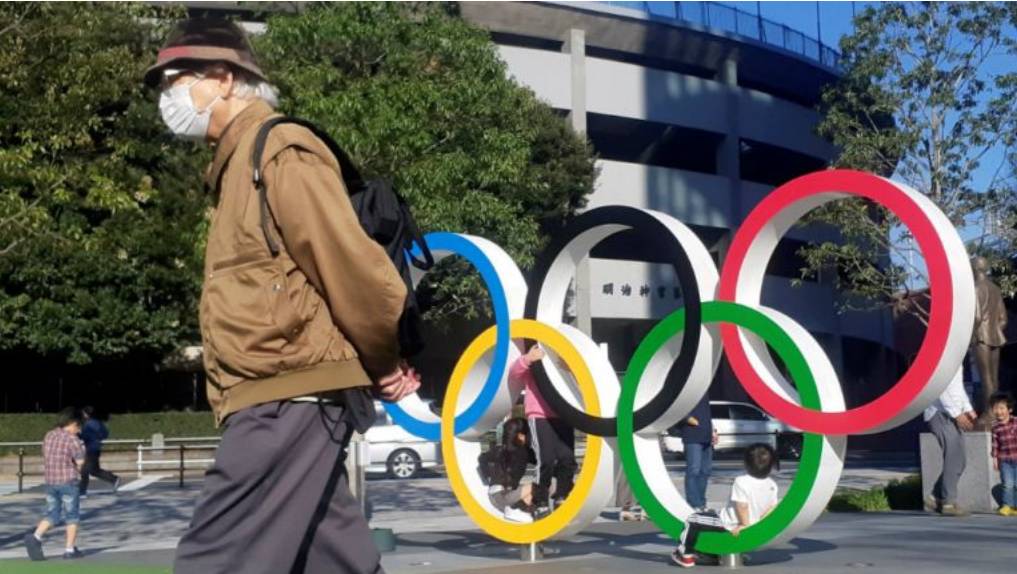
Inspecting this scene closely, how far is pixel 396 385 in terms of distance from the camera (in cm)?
347

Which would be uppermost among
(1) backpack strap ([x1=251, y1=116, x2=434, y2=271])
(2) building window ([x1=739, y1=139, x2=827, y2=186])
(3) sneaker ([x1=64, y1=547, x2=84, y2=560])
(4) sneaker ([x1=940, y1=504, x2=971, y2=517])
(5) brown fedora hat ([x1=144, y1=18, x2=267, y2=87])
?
(2) building window ([x1=739, y1=139, x2=827, y2=186])

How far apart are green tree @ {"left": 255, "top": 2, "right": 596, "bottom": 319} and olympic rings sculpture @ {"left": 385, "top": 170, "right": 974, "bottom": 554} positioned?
549 centimetres

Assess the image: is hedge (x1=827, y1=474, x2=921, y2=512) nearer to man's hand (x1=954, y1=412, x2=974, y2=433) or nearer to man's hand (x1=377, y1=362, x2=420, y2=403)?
man's hand (x1=954, y1=412, x2=974, y2=433)

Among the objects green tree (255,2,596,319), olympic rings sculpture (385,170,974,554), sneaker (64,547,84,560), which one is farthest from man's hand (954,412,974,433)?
sneaker (64,547,84,560)

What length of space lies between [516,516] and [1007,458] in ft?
19.9

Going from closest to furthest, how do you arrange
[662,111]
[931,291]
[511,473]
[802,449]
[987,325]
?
[931,291] → [802,449] → [511,473] → [987,325] → [662,111]

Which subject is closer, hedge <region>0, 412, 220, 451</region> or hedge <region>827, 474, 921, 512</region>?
hedge <region>827, 474, 921, 512</region>

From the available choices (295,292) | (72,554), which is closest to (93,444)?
(72,554)

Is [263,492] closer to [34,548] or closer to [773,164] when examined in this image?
[34,548]

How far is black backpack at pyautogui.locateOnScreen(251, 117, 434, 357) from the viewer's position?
3.35 m

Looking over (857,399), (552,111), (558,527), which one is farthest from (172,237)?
(857,399)

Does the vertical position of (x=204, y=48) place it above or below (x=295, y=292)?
above

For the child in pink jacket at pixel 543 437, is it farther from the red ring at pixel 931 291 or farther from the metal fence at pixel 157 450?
the metal fence at pixel 157 450

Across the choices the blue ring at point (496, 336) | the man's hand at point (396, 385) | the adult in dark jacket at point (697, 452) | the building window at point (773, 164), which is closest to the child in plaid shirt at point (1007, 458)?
the adult in dark jacket at point (697, 452)
